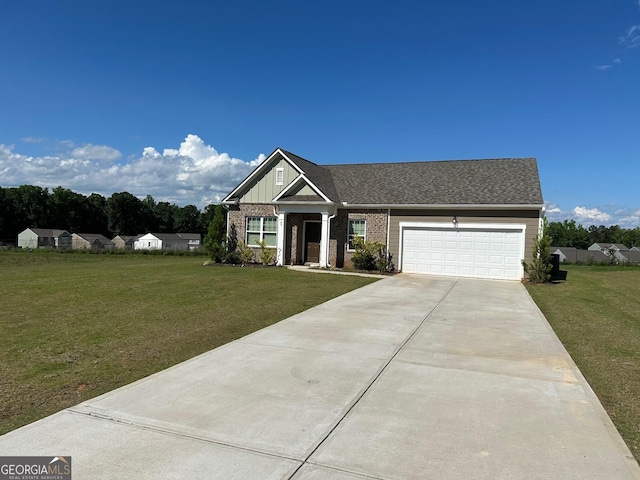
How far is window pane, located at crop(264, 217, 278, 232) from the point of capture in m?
21.3

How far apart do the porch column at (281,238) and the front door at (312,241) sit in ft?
4.70

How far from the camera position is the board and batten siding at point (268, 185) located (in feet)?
69.3

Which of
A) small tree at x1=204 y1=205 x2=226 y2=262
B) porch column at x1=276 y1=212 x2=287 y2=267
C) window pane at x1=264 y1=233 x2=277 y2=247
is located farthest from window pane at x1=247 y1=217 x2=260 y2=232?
porch column at x1=276 y1=212 x2=287 y2=267

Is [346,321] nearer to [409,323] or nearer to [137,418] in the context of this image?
[409,323]

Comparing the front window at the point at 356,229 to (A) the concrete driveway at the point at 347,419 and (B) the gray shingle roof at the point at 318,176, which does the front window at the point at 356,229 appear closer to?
(B) the gray shingle roof at the point at 318,176

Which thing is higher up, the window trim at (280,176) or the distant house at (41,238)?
the window trim at (280,176)

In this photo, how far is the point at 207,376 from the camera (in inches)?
202

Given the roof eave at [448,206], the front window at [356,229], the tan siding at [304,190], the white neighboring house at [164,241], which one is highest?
the tan siding at [304,190]

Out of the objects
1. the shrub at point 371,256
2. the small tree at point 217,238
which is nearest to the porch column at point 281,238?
the small tree at point 217,238

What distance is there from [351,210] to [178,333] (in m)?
14.0

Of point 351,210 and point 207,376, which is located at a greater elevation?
point 351,210

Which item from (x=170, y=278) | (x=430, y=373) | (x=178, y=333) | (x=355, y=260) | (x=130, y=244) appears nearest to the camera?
(x=430, y=373)

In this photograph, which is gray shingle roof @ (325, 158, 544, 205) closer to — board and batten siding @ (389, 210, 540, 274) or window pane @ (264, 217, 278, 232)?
board and batten siding @ (389, 210, 540, 274)

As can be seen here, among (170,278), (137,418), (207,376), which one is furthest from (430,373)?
(170,278)
